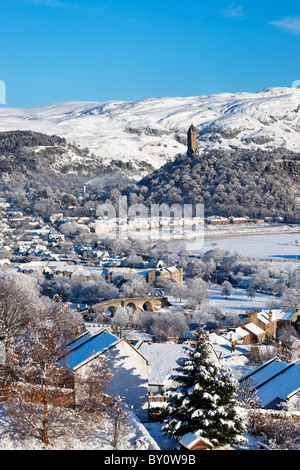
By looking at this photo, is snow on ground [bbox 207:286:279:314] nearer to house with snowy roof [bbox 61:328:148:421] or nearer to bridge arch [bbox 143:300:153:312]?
bridge arch [bbox 143:300:153:312]

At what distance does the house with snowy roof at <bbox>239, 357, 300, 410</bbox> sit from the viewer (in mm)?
8922

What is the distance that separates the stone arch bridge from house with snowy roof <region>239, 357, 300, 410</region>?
542 inches

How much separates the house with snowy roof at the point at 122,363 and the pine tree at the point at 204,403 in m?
1.32

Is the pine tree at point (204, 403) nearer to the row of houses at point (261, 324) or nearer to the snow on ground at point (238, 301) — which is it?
the row of houses at point (261, 324)

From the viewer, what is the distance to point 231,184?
71.3 m

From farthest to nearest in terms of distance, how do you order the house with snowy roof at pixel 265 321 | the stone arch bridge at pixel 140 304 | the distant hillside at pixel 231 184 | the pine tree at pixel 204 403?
the distant hillside at pixel 231 184 → the stone arch bridge at pixel 140 304 → the house with snowy roof at pixel 265 321 → the pine tree at pixel 204 403

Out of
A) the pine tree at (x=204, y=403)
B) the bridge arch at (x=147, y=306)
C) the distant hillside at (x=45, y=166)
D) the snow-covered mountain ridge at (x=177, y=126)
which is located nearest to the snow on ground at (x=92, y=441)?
the pine tree at (x=204, y=403)

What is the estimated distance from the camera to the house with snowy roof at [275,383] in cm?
892

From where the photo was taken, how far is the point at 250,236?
5338cm

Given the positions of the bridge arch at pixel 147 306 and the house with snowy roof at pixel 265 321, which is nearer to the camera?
the house with snowy roof at pixel 265 321

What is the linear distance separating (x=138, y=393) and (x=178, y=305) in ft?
52.6

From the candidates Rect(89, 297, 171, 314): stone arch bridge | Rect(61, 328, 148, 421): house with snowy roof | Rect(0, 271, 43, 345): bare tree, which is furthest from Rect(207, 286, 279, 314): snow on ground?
Rect(61, 328, 148, 421): house with snowy roof

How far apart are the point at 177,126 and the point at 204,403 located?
522 ft

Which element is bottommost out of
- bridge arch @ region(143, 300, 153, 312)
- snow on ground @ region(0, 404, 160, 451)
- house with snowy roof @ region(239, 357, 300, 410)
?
bridge arch @ region(143, 300, 153, 312)
